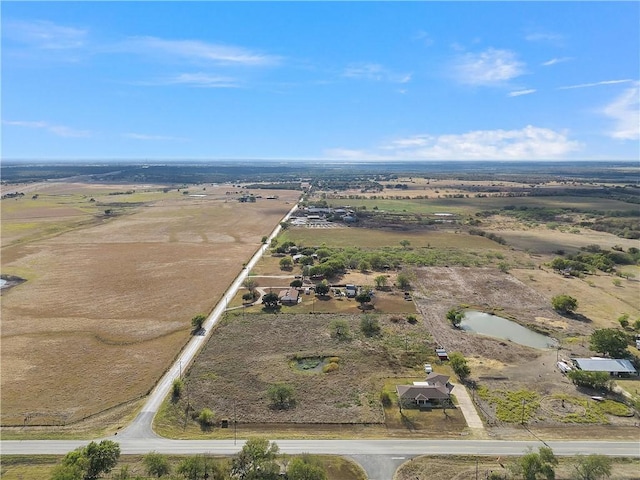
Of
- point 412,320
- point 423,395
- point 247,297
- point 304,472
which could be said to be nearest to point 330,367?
point 423,395

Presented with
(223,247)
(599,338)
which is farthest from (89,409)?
(223,247)

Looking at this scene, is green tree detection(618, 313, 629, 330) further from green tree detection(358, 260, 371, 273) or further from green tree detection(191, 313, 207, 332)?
green tree detection(191, 313, 207, 332)

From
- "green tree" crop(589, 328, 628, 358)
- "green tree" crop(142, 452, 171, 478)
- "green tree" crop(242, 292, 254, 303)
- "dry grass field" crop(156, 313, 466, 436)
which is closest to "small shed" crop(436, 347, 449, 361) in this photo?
"dry grass field" crop(156, 313, 466, 436)

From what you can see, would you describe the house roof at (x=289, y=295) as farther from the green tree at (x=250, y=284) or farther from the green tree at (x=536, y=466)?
the green tree at (x=536, y=466)

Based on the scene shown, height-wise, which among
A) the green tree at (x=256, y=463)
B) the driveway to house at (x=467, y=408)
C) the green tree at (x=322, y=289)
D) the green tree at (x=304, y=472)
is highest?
the green tree at (x=322, y=289)

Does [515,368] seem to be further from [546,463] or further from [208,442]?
[208,442]

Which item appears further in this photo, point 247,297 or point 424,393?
point 247,297

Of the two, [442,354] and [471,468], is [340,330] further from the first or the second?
[471,468]

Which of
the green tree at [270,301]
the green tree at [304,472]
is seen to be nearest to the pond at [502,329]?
the green tree at [270,301]
